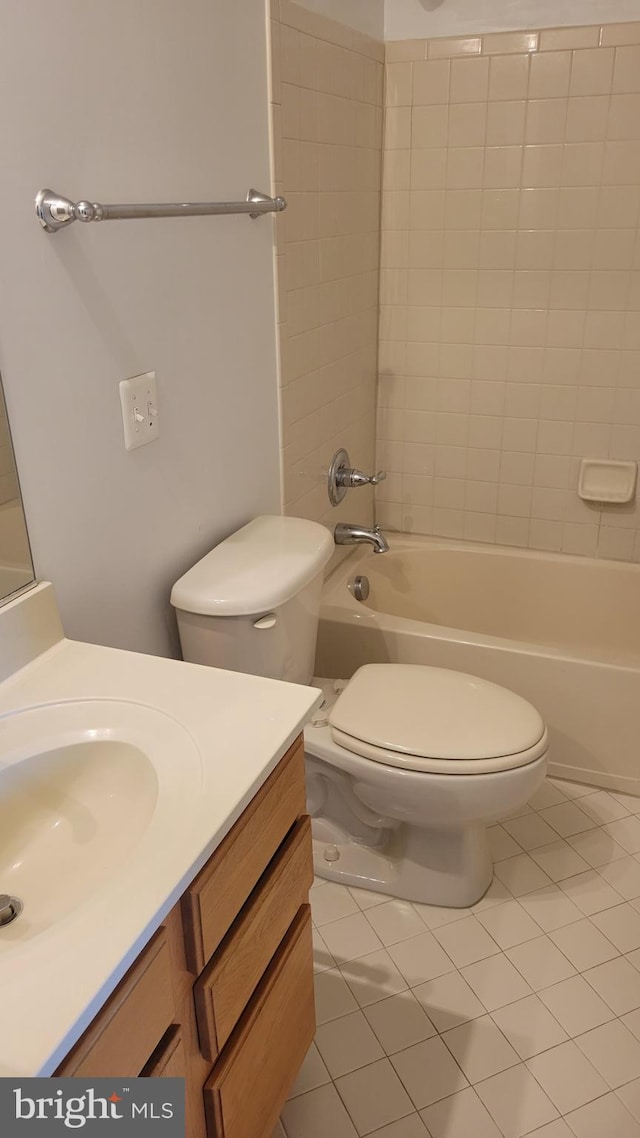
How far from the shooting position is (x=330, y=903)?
1843mm

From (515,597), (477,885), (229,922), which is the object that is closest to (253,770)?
(229,922)

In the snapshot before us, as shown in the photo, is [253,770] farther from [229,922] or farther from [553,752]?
[553,752]

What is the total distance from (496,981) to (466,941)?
0.35 feet

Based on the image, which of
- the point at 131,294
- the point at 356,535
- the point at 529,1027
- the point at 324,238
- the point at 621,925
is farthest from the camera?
the point at 356,535

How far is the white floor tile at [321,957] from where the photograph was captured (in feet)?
5.55

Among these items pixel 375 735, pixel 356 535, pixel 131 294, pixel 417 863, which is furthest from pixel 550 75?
pixel 417 863

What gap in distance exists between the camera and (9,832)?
1011mm

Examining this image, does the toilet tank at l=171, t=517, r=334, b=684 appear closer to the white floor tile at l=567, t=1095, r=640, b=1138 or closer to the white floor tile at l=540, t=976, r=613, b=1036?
the white floor tile at l=540, t=976, r=613, b=1036

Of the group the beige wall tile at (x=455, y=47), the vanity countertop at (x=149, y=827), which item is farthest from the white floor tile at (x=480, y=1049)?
the beige wall tile at (x=455, y=47)

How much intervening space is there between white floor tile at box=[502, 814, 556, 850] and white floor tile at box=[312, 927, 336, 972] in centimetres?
54

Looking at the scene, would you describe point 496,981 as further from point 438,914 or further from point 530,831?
point 530,831

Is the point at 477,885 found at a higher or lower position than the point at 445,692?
lower

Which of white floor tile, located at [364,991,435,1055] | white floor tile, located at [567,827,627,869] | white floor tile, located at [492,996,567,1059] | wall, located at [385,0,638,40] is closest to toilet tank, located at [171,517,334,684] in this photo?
white floor tile, located at [364,991,435,1055]

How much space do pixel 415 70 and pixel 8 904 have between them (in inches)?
87.0
